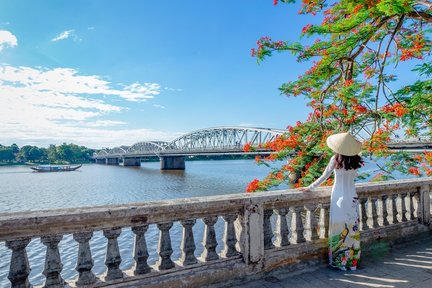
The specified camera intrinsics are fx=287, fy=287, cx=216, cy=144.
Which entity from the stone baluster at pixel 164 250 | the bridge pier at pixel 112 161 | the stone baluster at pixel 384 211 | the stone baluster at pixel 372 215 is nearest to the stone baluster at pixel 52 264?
the stone baluster at pixel 164 250

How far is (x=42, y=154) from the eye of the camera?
441 feet

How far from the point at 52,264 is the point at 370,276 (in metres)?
3.53

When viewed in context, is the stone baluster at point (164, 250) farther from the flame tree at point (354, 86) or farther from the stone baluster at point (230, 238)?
the flame tree at point (354, 86)

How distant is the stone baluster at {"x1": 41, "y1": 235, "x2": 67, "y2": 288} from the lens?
254cm

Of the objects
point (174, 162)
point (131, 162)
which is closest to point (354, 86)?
point (174, 162)

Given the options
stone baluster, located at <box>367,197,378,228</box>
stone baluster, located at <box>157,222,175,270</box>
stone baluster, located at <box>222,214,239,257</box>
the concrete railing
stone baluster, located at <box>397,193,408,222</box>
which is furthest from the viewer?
stone baluster, located at <box>397,193,408,222</box>

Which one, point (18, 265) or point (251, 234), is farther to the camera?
point (251, 234)

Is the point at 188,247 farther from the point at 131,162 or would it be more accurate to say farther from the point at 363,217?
the point at 131,162

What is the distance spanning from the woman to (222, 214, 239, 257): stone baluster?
1301 millimetres

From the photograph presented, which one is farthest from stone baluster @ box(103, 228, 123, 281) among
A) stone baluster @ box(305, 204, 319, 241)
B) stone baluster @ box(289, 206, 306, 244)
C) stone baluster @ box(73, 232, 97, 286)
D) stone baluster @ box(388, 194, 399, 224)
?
stone baluster @ box(388, 194, 399, 224)

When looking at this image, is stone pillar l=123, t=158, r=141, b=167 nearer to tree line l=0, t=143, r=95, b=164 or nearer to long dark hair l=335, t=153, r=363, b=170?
tree line l=0, t=143, r=95, b=164

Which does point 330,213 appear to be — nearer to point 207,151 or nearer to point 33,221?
point 33,221

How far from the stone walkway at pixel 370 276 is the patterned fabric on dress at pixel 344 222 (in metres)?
0.18

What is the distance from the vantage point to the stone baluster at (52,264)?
100 inches
